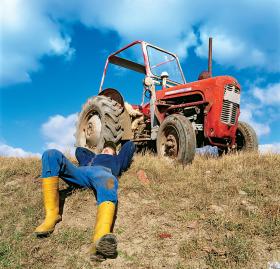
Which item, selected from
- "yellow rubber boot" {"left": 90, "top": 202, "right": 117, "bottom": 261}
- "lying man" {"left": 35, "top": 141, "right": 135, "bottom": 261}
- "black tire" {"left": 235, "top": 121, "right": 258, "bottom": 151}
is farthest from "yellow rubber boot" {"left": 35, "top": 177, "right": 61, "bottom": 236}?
"black tire" {"left": 235, "top": 121, "right": 258, "bottom": 151}

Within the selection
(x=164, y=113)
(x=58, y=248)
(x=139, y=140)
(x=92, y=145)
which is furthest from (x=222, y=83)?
(x=58, y=248)

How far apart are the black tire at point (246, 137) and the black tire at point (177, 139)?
163 cm

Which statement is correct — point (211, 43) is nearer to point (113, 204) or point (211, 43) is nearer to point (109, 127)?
point (109, 127)

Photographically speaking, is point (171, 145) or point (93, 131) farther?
point (93, 131)

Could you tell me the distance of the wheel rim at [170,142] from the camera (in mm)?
6250

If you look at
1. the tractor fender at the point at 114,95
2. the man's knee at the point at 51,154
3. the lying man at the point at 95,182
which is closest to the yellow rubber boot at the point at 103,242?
the lying man at the point at 95,182

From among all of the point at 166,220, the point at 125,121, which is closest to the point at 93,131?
the point at 125,121

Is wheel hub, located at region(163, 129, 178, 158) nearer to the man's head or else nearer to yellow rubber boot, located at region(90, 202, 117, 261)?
the man's head

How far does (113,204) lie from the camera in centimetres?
364

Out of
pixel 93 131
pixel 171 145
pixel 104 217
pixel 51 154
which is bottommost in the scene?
pixel 104 217

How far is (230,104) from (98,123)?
2594 mm

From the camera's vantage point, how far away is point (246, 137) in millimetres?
7113

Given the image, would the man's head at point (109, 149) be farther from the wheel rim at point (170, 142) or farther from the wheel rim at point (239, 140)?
the wheel rim at point (239, 140)

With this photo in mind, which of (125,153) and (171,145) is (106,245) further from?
(171,145)
